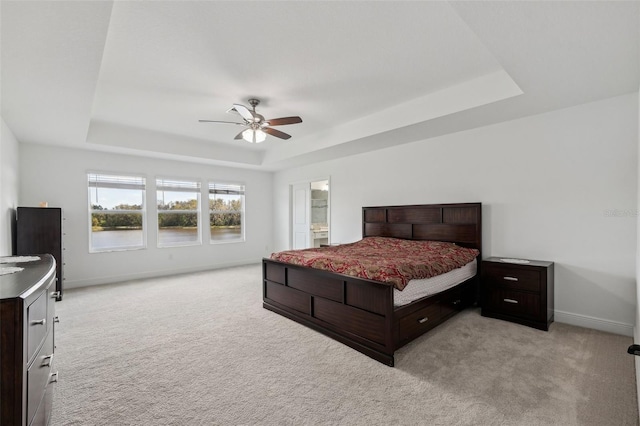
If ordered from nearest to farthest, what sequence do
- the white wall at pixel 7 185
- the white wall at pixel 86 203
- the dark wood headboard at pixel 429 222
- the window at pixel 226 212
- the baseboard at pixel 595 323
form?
the baseboard at pixel 595 323 < the white wall at pixel 7 185 < the dark wood headboard at pixel 429 222 < the white wall at pixel 86 203 < the window at pixel 226 212

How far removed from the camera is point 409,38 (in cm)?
250

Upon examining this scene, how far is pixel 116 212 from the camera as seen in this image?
5.69m

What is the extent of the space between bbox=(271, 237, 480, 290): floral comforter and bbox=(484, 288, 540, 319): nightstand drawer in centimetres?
51

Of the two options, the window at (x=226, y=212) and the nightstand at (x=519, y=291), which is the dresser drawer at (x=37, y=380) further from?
the window at (x=226, y=212)

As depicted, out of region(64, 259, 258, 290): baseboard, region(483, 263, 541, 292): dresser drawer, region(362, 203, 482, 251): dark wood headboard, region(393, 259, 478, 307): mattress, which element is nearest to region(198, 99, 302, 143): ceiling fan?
region(393, 259, 478, 307): mattress

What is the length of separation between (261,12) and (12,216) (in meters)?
4.79

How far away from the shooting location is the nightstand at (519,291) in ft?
10.6

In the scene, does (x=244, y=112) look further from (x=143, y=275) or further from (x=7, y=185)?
(x=143, y=275)

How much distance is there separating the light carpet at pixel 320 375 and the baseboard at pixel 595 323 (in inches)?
4.9

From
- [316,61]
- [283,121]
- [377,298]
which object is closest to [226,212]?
[283,121]

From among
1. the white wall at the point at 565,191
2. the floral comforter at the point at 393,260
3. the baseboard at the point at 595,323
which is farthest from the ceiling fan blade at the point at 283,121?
the baseboard at the point at 595,323

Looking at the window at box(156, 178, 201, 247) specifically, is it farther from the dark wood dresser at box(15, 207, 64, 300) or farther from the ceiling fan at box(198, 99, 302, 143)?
the ceiling fan at box(198, 99, 302, 143)

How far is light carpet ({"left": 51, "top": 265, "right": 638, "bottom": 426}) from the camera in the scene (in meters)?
1.90

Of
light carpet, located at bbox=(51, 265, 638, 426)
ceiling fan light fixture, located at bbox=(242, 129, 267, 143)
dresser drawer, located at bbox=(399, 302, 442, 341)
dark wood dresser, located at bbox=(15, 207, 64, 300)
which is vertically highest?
ceiling fan light fixture, located at bbox=(242, 129, 267, 143)
